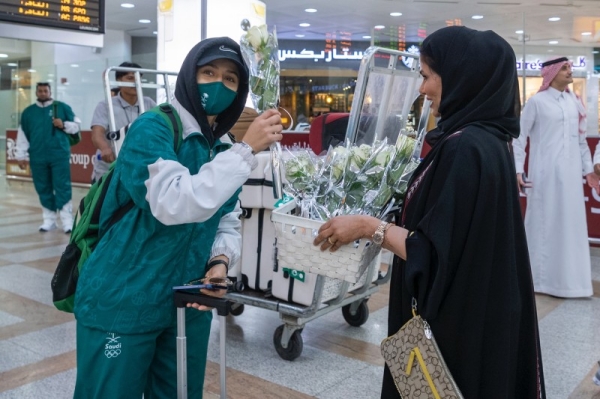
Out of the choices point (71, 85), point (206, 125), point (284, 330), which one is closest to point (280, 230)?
point (206, 125)

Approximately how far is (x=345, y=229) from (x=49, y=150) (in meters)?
6.89

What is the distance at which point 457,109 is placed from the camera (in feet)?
5.57

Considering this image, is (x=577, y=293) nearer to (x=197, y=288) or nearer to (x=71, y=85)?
(x=197, y=288)

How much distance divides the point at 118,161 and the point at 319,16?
13.2 m

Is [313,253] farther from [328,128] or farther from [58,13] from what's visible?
[58,13]

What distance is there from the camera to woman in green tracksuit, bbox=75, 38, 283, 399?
1.55 meters

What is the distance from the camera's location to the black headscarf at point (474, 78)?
162 centimetres

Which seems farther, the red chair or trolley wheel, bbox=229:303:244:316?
trolley wheel, bbox=229:303:244:316

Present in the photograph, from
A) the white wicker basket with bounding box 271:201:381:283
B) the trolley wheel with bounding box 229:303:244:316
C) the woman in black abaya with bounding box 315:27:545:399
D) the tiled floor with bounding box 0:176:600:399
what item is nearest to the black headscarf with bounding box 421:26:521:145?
the woman in black abaya with bounding box 315:27:545:399

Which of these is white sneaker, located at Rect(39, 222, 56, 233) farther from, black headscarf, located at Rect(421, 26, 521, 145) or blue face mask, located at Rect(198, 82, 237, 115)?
black headscarf, located at Rect(421, 26, 521, 145)

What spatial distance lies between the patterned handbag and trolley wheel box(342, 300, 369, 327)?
243 centimetres

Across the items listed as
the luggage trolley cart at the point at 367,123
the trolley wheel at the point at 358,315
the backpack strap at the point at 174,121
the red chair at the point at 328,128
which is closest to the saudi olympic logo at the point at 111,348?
the backpack strap at the point at 174,121

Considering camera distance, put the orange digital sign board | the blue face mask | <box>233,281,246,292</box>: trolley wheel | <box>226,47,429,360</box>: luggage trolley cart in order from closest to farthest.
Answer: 1. the blue face mask
2. <box>226,47,429,360</box>: luggage trolley cart
3. <box>233,281,246,292</box>: trolley wheel
4. the orange digital sign board

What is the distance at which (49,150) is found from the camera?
7.80 metres
